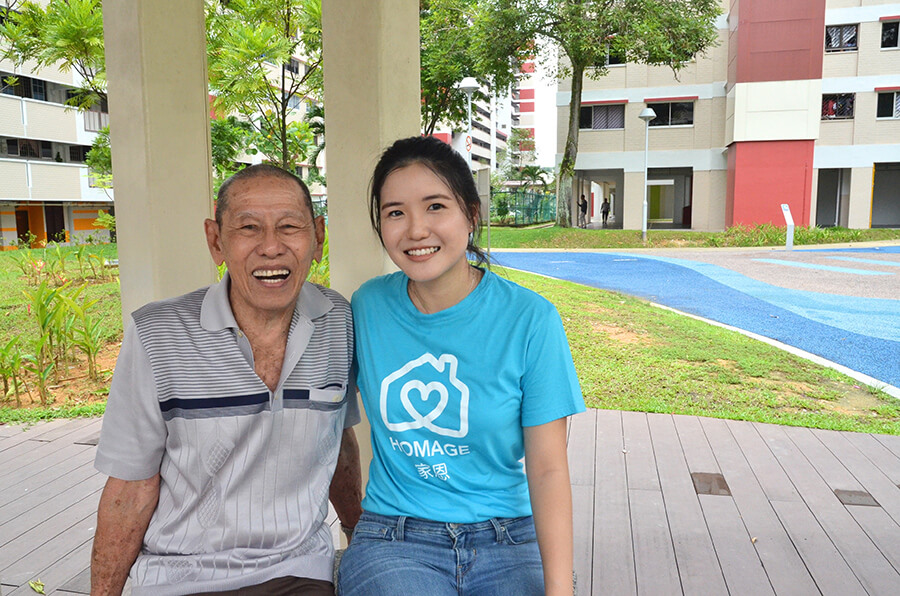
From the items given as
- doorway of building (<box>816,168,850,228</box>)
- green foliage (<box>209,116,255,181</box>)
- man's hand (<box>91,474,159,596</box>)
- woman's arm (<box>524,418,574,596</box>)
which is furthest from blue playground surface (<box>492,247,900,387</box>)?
doorway of building (<box>816,168,850,228</box>)

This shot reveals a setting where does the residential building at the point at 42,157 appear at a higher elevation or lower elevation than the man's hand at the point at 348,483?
higher

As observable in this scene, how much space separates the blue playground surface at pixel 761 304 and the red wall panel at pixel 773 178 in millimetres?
3933

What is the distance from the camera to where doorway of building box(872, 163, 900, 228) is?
1778 cm

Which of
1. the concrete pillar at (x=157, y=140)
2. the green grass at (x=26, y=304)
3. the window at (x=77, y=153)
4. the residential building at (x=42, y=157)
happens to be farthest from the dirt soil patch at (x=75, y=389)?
the window at (x=77, y=153)

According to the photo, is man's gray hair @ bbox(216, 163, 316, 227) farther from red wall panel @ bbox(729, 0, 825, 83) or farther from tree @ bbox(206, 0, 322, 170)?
red wall panel @ bbox(729, 0, 825, 83)

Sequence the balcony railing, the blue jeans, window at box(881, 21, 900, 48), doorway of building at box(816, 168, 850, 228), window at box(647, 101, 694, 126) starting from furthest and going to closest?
1. the balcony railing
2. doorway of building at box(816, 168, 850, 228)
3. window at box(647, 101, 694, 126)
4. window at box(881, 21, 900, 48)
5. the blue jeans

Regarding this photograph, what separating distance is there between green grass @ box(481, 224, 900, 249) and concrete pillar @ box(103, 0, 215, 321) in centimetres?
1184

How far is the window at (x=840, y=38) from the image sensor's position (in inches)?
626

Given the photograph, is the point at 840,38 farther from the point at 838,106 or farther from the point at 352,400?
the point at 352,400

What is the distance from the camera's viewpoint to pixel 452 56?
45.4 feet

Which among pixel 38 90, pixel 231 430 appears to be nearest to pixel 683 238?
pixel 231 430

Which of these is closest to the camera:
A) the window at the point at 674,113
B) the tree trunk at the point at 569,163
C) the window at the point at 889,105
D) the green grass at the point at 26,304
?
the green grass at the point at 26,304

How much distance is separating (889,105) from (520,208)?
375 inches

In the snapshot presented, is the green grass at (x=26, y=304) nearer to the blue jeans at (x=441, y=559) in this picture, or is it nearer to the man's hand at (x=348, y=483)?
the man's hand at (x=348, y=483)
